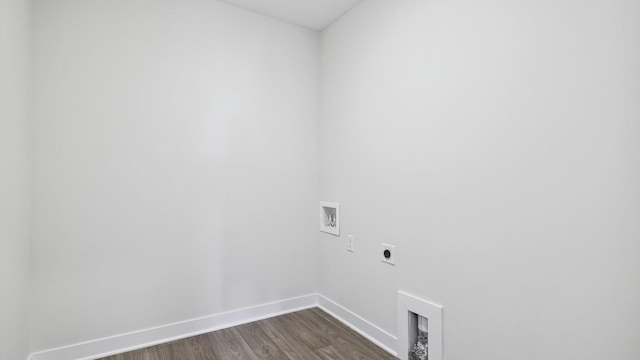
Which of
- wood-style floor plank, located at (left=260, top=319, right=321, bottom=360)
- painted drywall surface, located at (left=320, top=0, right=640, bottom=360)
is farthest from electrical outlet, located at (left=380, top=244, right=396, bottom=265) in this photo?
wood-style floor plank, located at (left=260, top=319, right=321, bottom=360)

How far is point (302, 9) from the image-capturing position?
7.72 feet

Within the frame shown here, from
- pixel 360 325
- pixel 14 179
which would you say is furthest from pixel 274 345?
pixel 14 179

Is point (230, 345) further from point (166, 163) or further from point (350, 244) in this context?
point (166, 163)

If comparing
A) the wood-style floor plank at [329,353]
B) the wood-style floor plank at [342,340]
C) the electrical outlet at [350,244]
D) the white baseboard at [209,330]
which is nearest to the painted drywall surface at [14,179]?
the white baseboard at [209,330]

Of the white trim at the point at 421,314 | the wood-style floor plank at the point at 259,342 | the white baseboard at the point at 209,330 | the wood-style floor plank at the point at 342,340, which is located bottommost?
the wood-style floor plank at the point at 342,340

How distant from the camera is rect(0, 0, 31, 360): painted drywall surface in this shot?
1.32 meters

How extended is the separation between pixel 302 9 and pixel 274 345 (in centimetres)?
246

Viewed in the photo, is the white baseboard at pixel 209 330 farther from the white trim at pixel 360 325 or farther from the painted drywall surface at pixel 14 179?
the painted drywall surface at pixel 14 179

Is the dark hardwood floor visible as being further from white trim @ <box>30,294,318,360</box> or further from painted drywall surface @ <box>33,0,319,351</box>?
painted drywall surface @ <box>33,0,319,351</box>

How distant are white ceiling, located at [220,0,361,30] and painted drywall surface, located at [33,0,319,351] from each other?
0.07 metres

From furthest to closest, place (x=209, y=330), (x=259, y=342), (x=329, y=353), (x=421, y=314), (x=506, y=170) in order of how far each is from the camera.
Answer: (x=209, y=330), (x=259, y=342), (x=329, y=353), (x=421, y=314), (x=506, y=170)

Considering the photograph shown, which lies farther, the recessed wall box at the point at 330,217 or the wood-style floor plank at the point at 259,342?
the recessed wall box at the point at 330,217

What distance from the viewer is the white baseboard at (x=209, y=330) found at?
72.1 inches

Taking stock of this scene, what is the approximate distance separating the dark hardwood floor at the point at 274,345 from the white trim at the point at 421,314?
0.16m
